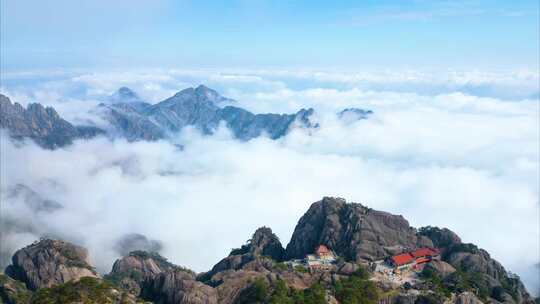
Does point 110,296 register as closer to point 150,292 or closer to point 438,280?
point 150,292

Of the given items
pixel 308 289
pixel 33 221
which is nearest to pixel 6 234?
pixel 33 221

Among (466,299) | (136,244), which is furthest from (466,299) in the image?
(136,244)

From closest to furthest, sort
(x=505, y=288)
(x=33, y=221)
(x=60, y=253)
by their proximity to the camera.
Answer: (x=505, y=288) < (x=60, y=253) < (x=33, y=221)

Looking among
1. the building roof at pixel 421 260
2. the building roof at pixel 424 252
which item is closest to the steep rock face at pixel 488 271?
the building roof at pixel 424 252

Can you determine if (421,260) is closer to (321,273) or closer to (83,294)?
(321,273)

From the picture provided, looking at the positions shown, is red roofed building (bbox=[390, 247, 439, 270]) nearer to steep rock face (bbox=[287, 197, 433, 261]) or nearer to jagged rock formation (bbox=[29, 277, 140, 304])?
steep rock face (bbox=[287, 197, 433, 261])

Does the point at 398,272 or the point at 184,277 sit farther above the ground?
the point at 398,272
